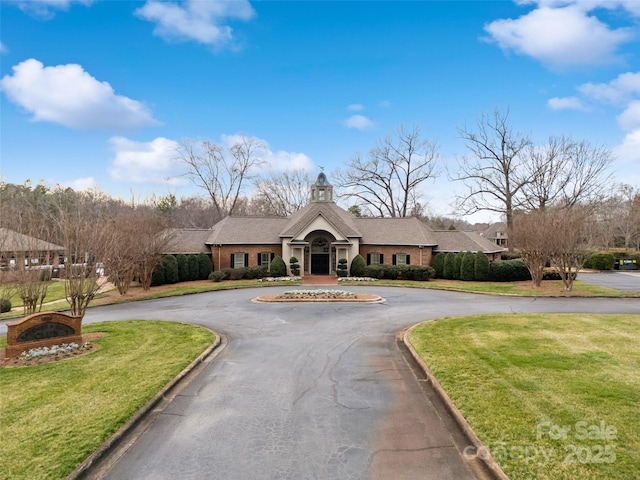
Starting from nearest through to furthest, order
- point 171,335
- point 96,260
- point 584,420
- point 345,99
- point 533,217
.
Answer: point 584,420, point 171,335, point 96,260, point 533,217, point 345,99

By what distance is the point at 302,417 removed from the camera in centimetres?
695

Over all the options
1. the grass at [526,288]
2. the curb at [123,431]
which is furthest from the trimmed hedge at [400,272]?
the curb at [123,431]

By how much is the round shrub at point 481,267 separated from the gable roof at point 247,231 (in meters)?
16.0

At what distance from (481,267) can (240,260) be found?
763 inches

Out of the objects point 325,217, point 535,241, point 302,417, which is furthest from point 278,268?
point 302,417

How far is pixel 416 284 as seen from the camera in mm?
27078

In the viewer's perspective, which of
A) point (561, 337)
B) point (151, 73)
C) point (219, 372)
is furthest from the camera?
point (151, 73)

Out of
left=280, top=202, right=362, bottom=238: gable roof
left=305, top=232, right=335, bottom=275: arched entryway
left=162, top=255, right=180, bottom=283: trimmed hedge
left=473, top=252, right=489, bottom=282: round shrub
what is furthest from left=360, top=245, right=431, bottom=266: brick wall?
left=162, top=255, right=180, bottom=283: trimmed hedge

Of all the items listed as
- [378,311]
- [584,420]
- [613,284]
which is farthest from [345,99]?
[584,420]

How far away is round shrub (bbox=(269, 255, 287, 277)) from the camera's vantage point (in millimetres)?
31047

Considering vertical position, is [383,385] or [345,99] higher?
[345,99]

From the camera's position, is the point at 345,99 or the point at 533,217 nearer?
the point at 533,217

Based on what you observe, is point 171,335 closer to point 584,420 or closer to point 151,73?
point 584,420

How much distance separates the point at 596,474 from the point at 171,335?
11.7 m
